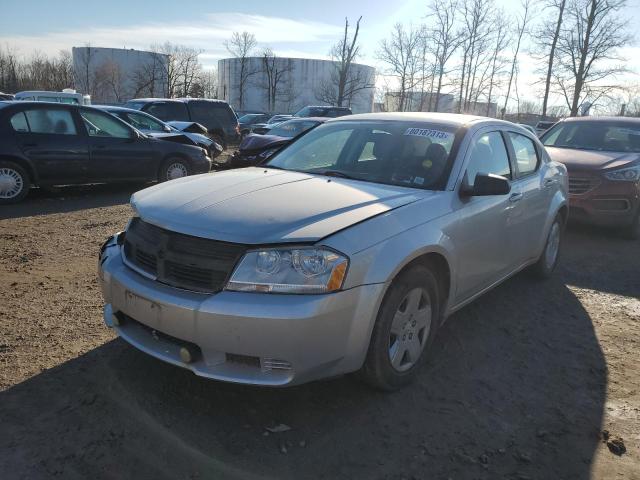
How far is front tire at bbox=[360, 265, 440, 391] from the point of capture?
2.86 metres

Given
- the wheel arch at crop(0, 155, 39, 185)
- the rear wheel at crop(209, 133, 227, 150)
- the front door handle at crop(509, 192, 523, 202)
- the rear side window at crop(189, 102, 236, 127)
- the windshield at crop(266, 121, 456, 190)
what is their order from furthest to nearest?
1. the rear wheel at crop(209, 133, 227, 150)
2. the rear side window at crop(189, 102, 236, 127)
3. the wheel arch at crop(0, 155, 39, 185)
4. the front door handle at crop(509, 192, 523, 202)
5. the windshield at crop(266, 121, 456, 190)

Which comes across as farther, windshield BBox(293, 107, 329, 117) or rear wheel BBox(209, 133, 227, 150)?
windshield BBox(293, 107, 329, 117)

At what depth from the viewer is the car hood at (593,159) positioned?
23.9 ft

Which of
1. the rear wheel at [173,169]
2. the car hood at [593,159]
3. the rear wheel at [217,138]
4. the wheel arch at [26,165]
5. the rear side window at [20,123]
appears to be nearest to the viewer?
the car hood at [593,159]

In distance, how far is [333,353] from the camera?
2.60 meters

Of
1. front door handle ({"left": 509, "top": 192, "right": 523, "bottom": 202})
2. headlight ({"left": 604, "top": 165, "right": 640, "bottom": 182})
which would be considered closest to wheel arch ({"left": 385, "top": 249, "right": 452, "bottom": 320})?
front door handle ({"left": 509, "top": 192, "right": 523, "bottom": 202})

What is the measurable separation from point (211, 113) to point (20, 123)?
35.8 ft

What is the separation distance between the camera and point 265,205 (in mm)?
2918

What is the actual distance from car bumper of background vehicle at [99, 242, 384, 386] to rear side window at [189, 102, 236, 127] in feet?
54.2

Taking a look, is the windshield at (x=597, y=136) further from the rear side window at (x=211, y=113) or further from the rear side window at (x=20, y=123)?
the rear side window at (x=211, y=113)

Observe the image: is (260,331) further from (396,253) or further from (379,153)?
(379,153)

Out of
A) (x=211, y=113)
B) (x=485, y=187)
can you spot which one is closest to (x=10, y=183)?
(x=485, y=187)

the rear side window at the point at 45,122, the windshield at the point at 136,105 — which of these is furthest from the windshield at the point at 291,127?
the rear side window at the point at 45,122

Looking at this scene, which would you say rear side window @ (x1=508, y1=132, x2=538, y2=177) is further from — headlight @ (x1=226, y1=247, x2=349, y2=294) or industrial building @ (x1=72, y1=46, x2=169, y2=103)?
industrial building @ (x1=72, y1=46, x2=169, y2=103)
